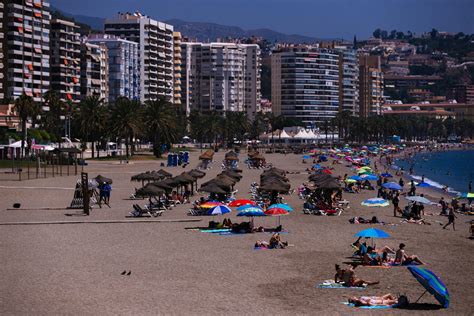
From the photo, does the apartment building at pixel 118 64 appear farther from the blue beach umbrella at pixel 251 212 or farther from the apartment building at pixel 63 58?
the blue beach umbrella at pixel 251 212

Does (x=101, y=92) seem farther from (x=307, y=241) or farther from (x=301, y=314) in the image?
(x=301, y=314)

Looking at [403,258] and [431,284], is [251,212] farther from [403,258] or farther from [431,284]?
[431,284]

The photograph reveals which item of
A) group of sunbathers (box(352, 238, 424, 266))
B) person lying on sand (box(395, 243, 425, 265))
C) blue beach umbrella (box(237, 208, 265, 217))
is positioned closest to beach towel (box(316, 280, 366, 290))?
group of sunbathers (box(352, 238, 424, 266))

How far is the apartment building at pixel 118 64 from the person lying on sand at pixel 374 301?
14985 cm

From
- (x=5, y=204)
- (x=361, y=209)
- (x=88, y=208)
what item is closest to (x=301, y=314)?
(x=88, y=208)

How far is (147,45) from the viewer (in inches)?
7456

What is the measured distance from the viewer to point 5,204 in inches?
1750

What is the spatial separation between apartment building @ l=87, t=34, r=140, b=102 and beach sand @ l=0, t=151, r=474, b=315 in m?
133

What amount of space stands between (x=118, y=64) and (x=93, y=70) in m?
17.1

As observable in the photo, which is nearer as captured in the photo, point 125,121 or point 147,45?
point 125,121

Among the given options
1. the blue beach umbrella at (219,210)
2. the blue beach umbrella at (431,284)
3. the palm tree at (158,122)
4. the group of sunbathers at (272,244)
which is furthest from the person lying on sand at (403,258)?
the palm tree at (158,122)

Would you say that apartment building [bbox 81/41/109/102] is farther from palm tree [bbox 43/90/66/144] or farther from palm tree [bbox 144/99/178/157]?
palm tree [bbox 144/99/178/157]

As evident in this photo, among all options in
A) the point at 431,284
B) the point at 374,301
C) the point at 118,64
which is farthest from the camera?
the point at 118,64

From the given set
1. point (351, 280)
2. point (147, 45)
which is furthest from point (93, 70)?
point (351, 280)
